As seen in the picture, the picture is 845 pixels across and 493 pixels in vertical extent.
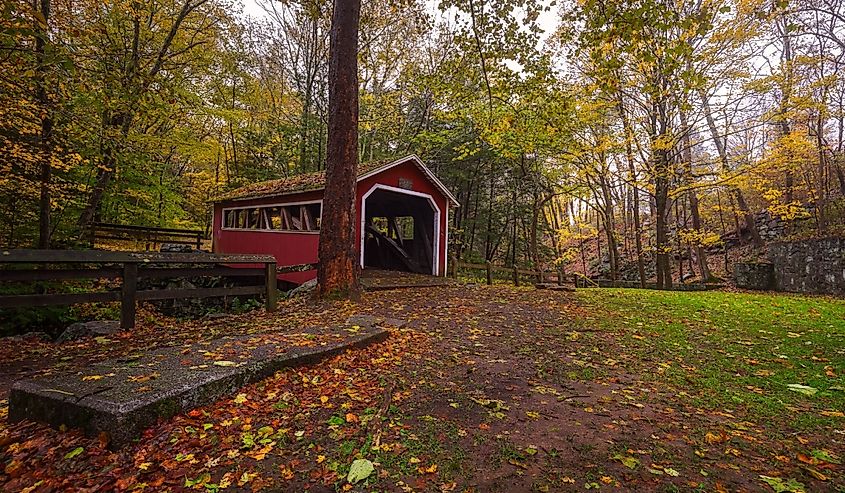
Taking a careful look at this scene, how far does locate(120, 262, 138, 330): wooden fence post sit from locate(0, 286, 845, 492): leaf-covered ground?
239 millimetres

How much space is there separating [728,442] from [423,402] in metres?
2.06

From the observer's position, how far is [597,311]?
7500 mm

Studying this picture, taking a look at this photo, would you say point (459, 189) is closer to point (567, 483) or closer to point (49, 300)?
point (49, 300)

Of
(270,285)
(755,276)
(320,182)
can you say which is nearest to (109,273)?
(270,285)

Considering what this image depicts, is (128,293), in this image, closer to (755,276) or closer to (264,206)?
(264,206)

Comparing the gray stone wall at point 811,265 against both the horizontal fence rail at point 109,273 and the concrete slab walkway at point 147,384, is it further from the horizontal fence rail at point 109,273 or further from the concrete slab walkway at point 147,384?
the horizontal fence rail at point 109,273

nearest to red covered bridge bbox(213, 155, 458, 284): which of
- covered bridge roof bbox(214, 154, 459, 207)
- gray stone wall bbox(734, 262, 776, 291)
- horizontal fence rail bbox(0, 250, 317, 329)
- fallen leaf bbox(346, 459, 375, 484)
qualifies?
covered bridge roof bbox(214, 154, 459, 207)

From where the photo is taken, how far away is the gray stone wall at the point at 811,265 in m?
11.1

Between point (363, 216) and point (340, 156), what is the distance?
165 inches

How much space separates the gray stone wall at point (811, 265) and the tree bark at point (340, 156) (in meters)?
13.7

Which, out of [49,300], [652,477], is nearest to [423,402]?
[652,477]

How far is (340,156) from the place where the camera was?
725 centimetres

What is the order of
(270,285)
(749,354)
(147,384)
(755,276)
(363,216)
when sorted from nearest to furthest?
(147,384) < (749,354) < (270,285) < (363,216) < (755,276)

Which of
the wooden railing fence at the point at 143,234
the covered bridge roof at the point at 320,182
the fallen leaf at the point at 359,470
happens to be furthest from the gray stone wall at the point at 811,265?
the wooden railing fence at the point at 143,234
